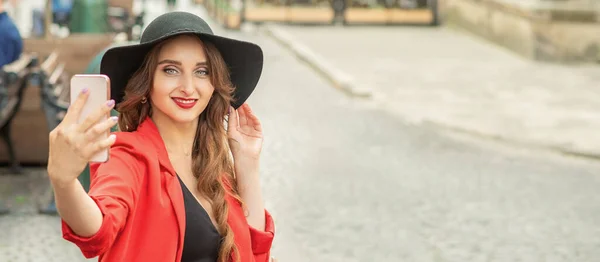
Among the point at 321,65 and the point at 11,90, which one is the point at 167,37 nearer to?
the point at 11,90

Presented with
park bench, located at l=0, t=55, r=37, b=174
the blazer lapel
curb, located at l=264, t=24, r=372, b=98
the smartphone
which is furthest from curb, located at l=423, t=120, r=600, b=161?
the smartphone

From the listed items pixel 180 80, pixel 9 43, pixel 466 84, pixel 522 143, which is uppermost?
pixel 180 80

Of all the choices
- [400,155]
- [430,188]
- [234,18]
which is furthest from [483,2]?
[430,188]

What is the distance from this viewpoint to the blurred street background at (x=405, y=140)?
22.4 feet

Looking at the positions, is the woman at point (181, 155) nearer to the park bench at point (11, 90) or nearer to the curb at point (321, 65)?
the park bench at point (11, 90)

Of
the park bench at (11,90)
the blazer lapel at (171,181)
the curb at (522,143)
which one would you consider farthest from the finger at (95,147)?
the curb at (522,143)

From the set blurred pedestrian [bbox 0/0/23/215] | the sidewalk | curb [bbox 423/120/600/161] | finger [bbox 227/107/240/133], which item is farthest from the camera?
the sidewalk

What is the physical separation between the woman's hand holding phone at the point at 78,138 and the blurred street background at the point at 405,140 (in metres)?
3.57

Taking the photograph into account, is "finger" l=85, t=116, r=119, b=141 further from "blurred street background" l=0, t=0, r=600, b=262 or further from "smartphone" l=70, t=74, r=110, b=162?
"blurred street background" l=0, t=0, r=600, b=262

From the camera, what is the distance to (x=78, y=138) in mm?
2217

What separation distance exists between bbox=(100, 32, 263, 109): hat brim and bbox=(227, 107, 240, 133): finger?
0.07 ft

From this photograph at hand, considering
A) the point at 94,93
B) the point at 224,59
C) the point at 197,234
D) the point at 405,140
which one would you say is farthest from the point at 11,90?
the point at 94,93

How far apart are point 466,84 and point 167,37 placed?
41.2 ft

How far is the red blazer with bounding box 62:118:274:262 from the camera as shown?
2562 mm
